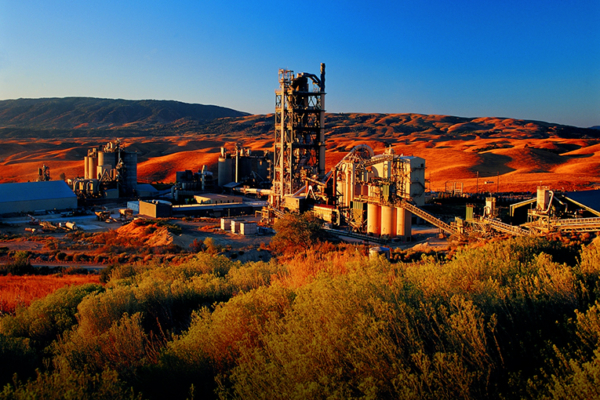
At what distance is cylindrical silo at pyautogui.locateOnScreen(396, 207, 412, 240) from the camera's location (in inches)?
1226

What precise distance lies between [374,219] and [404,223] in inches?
95.3

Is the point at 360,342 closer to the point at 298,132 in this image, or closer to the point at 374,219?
the point at 374,219

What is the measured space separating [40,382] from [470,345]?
6.53 m

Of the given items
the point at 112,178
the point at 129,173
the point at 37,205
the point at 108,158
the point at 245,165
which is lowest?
the point at 37,205

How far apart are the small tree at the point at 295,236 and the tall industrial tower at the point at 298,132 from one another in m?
14.0

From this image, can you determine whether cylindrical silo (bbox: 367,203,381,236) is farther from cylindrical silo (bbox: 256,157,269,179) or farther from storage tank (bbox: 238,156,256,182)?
storage tank (bbox: 238,156,256,182)

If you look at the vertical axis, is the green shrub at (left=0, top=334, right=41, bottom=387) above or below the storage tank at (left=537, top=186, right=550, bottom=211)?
below

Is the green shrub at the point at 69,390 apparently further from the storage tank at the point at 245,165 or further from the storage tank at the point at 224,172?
the storage tank at the point at 224,172

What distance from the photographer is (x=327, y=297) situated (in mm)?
9242

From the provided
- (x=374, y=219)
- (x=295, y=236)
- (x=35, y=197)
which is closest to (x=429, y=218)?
(x=374, y=219)

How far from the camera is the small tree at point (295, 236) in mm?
28234

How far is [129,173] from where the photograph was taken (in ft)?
191

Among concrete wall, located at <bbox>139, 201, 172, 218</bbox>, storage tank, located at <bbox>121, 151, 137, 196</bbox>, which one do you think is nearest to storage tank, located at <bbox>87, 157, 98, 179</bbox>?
storage tank, located at <bbox>121, 151, 137, 196</bbox>

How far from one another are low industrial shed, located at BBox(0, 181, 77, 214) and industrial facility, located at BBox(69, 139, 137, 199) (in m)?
4.98
